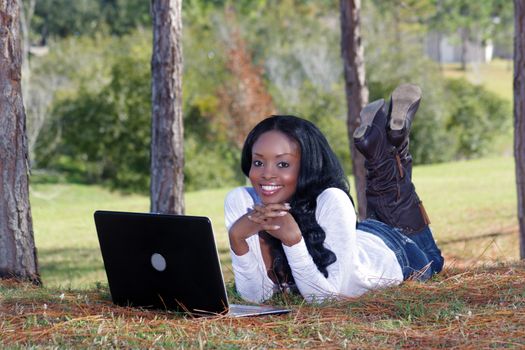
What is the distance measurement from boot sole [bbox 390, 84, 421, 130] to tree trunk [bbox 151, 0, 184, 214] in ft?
9.24

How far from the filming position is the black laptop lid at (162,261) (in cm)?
365

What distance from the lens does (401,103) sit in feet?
16.7

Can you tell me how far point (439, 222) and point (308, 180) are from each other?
8486 mm

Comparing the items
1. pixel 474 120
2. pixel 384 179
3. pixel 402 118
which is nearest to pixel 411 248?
pixel 384 179

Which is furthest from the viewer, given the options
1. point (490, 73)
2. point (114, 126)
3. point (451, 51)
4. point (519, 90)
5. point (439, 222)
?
point (451, 51)

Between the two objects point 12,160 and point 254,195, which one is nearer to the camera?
point 254,195

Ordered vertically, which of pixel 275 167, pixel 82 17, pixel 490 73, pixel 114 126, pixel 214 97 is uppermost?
pixel 82 17

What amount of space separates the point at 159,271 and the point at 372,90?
25046 mm

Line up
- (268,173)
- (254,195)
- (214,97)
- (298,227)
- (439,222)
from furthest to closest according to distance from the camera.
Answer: (214,97)
(439,222)
(254,195)
(268,173)
(298,227)

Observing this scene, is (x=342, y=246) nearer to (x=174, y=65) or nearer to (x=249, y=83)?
(x=174, y=65)

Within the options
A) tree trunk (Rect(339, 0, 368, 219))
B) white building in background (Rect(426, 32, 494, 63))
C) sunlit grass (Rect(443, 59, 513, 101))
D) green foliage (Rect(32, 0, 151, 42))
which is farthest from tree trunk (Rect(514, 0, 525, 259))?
white building in background (Rect(426, 32, 494, 63))

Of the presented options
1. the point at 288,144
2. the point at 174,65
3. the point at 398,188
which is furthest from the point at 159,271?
the point at 174,65

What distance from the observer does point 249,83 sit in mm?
28219

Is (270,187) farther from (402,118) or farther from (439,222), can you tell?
(439,222)
